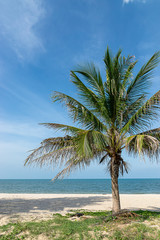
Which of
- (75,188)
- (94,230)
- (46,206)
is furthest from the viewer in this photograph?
(75,188)

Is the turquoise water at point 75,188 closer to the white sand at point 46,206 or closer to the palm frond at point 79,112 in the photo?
the white sand at point 46,206

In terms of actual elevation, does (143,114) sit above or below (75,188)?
above

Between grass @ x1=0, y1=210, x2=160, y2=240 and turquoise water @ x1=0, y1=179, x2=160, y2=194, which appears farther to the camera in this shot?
turquoise water @ x1=0, y1=179, x2=160, y2=194

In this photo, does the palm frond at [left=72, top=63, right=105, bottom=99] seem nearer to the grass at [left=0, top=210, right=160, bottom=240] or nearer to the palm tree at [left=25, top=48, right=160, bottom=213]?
the palm tree at [left=25, top=48, right=160, bottom=213]

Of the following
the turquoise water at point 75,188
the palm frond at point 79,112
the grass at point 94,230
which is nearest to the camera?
the grass at point 94,230

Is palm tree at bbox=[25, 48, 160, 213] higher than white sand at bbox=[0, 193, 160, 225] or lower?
higher

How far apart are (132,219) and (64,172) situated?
2.89 m

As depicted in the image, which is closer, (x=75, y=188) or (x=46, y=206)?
(x=46, y=206)

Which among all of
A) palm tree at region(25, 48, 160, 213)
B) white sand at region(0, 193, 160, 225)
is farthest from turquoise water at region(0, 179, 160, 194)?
palm tree at region(25, 48, 160, 213)

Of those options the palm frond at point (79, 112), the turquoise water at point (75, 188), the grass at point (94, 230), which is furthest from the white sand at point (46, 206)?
the turquoise water at point (75, 188)

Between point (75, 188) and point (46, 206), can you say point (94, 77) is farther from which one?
point (75, 188)

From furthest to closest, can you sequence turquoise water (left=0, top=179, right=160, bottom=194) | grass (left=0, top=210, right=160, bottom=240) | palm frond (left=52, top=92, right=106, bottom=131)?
turquoise water (left=0, top=179, right=160, bottom=194), palm frond (left=52, top=92, right=106, bottom=131), grass (left=0, top=210, right=160, bottom=240)

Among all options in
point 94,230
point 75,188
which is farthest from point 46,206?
point 75,188

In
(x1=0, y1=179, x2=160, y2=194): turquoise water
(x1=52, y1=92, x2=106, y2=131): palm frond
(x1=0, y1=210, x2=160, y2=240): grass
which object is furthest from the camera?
(x1=0, y1=179, x2=160, y2=194): turquoise water
